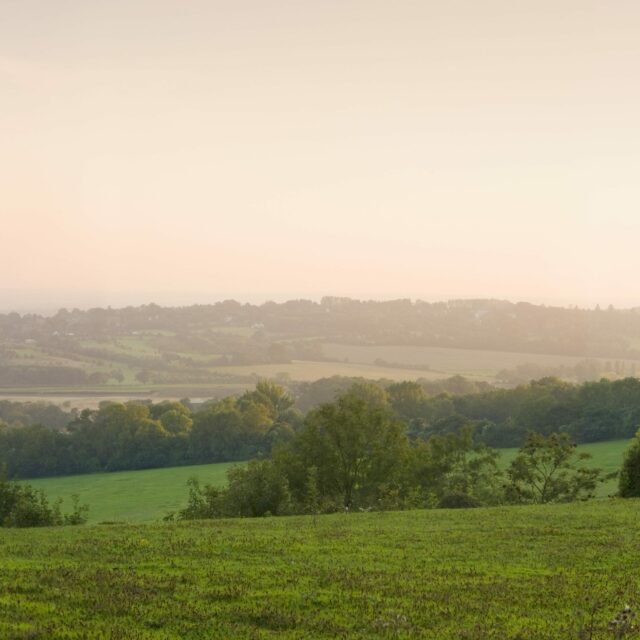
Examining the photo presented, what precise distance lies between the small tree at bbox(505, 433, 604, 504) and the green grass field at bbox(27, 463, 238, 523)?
34.6 meters

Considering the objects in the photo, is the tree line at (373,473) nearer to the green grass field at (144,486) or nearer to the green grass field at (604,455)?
the green grass field at (144,486)

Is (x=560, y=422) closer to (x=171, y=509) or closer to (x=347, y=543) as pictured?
(x=171, y=509)

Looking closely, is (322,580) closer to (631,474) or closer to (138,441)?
(631,474)

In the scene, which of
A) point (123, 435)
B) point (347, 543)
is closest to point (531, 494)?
point (347, 543)

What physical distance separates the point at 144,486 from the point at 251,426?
1040 inches

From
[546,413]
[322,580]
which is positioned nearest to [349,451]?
[322,580]

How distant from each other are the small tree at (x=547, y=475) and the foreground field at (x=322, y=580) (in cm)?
1897

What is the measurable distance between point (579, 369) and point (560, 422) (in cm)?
8586

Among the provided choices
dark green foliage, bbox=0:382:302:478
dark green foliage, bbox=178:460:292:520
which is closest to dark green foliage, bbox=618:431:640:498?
dark green foliage, bbox=178:460:292:520

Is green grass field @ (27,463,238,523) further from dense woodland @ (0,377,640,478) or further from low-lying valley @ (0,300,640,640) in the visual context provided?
dense woodland @ (0,377,640,478)

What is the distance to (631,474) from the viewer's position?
4253 cm

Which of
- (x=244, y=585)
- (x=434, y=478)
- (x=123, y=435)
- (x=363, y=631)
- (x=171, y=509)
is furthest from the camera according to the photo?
(x=123, y=435)

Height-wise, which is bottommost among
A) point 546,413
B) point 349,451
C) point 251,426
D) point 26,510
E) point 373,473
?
point 251,426

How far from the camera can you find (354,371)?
653 ft
